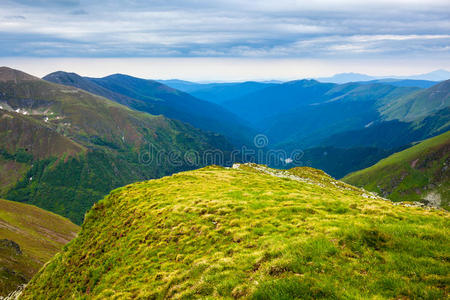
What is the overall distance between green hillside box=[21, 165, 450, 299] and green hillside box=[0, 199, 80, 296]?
74.2 m

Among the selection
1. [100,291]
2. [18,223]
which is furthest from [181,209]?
[18,223]

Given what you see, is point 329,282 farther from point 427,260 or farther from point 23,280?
point 23,280

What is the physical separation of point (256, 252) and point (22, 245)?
166401 mm

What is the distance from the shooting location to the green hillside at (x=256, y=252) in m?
13.9

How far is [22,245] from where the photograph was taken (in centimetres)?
13725

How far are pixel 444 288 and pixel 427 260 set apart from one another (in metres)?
2.01

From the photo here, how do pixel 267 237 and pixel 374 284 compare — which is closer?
pixel 374 284

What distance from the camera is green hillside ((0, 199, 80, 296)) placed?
298 ft

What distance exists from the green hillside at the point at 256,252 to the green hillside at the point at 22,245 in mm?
74241

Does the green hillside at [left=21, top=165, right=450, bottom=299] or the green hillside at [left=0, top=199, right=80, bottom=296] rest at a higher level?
the green hillside at [left=21, top=165, right=450, bottom=299]

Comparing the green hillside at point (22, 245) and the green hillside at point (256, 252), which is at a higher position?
the green hillside at point (256, 252)

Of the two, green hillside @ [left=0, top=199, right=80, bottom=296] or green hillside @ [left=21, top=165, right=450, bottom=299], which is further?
green hillside @ [left=0, top=199, right=80, bottom=296]

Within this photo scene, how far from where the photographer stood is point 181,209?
96.3ft

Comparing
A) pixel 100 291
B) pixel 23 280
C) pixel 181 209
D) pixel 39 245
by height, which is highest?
pixel 181 209
